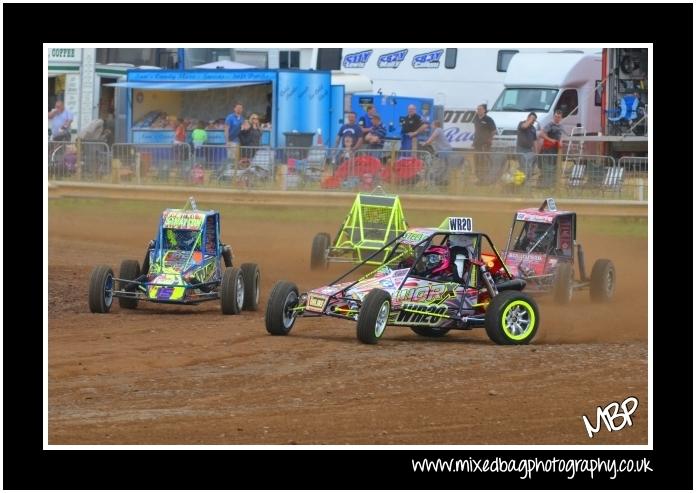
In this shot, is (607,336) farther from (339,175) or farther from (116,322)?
(339,175)

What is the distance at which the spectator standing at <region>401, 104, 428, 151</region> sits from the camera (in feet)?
86.3

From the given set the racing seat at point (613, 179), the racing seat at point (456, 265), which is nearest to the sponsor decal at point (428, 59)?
the racing seat at point (613, 179)

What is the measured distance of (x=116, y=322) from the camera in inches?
555

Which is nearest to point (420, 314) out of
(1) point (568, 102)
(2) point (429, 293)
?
(2) point (429, 293)

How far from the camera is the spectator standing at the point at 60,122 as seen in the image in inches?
1118

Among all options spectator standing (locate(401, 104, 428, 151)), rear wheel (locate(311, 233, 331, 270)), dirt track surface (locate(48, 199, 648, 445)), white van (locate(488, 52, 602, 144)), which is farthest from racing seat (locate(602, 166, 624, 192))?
dirt track surface (locate(48, 199, 648, 445))

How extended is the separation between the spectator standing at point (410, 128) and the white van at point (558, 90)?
2922 mm

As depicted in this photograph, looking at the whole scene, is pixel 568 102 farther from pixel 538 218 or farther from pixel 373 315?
pixel 373 315

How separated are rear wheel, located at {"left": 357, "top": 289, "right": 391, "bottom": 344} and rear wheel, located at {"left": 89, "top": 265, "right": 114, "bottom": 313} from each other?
3565 mm

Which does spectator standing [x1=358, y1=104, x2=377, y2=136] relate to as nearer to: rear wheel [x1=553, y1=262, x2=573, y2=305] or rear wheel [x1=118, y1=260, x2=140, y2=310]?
rear wheel [x1=553, y1=262, x2=573, y2=305]

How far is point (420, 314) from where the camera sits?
13.0 m

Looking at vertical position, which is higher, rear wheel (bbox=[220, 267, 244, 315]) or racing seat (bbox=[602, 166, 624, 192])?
racing seat (bbox=[602, 166, 624, 192])

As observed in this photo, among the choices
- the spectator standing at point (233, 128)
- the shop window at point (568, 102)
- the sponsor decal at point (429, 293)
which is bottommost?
the sponsor decal at point (429, 293)

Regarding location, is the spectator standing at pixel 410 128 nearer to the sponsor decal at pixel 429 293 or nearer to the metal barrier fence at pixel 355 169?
the metal barrier fence at pixel 355 169
